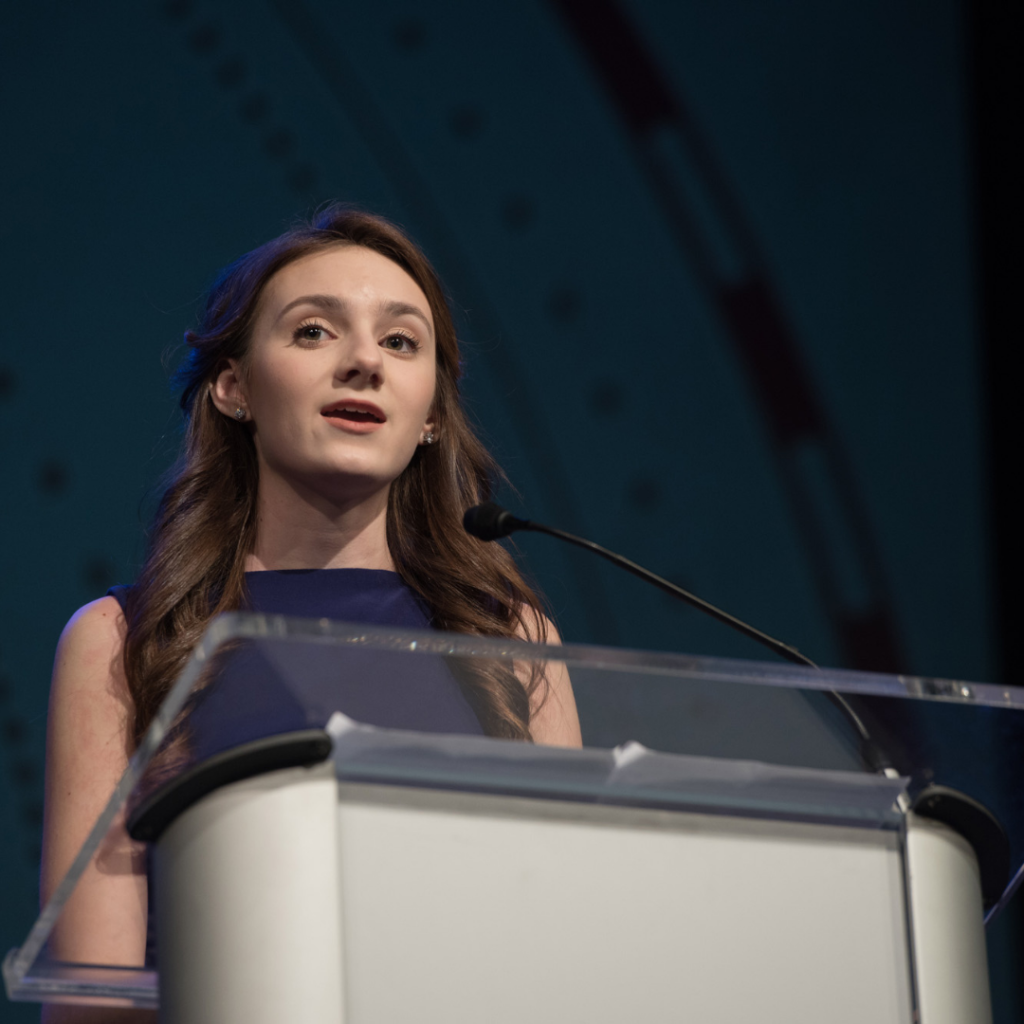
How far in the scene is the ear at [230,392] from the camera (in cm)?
173

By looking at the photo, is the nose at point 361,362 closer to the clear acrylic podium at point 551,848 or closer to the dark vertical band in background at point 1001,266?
the clear acrylic podium at point 551,848

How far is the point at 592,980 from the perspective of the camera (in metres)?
0.80

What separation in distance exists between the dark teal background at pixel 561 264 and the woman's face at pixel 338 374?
350 mm

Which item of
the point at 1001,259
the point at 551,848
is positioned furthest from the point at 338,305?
the point at 1001,259

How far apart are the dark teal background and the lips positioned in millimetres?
423

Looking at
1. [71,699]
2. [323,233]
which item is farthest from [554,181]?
[71,699]

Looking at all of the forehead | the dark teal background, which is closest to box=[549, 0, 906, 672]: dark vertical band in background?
the dark teal background

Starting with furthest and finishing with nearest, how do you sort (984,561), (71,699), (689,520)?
1. (984,561)
2. (689,520)
3. (71,699)

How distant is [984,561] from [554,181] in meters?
1.20

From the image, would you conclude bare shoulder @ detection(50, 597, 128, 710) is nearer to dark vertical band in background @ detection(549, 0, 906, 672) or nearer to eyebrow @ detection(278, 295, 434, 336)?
eyebrow @ detection(278, 295, 434, 336)

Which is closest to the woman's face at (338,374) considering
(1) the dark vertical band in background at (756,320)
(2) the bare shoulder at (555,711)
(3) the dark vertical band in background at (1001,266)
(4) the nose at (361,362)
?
(4) the nose at (361,362)

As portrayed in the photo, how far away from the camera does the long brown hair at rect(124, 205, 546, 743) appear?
5.30ft

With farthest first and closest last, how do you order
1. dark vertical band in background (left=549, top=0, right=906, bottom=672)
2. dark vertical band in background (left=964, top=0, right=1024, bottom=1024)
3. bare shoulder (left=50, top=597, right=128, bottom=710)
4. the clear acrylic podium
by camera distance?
dark vertical band in background (left=964, top=0, right=1024, bottom=1024) < dark vertical band in background (left=549, top=0, right=906, bottom=672) < bare shoulder (left=50, top=597, right=128, bottom=710) < the clear acrylic podium

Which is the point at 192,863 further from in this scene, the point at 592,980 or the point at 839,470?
the point at 839,470
